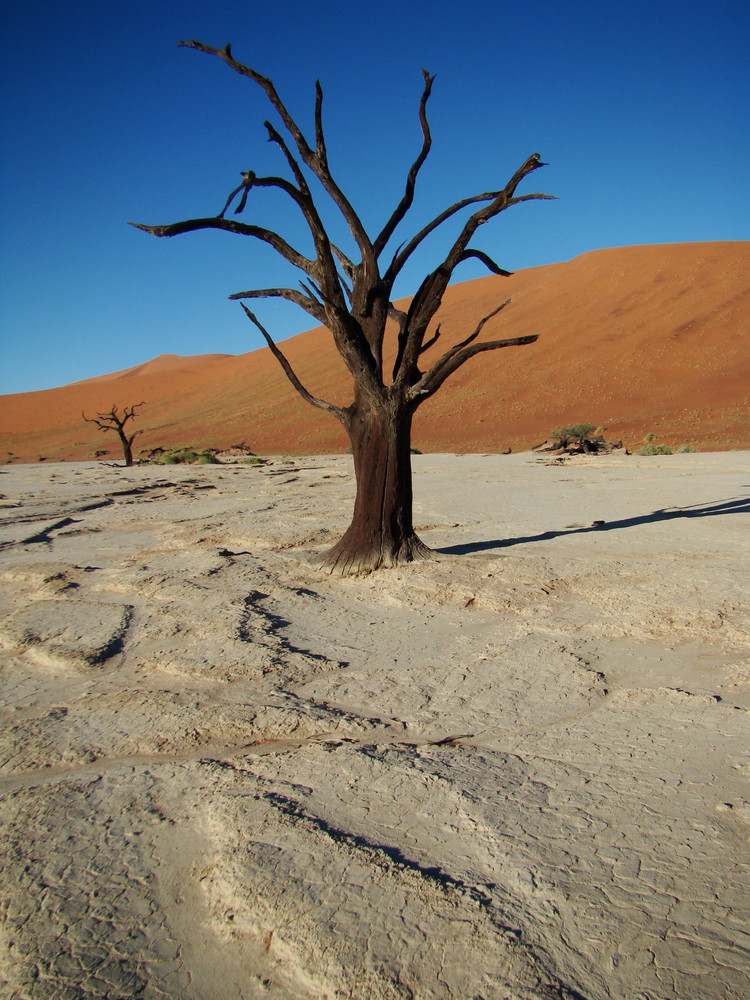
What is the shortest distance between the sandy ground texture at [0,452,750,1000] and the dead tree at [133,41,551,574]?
58 cm

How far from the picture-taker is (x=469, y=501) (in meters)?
11.1

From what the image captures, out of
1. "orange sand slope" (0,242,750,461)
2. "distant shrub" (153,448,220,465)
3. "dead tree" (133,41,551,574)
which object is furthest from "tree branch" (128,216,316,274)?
"distant shrub" (153,448,220,465)

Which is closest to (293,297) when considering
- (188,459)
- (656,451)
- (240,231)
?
(240,231)

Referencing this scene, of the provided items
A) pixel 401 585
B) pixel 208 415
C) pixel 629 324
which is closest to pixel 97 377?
pixel 208 415

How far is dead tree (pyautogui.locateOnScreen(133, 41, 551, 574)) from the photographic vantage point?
605 cm

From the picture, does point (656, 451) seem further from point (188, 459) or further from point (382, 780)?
point (382, 780)

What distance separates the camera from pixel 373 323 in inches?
260

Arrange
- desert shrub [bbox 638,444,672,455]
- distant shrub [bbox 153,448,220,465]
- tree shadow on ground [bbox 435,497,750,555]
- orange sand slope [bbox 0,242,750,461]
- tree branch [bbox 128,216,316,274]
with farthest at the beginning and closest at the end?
orange sand slope [bbox 0,242,750,461]
distant shrub [bbox 153,448,220,465]
desert shrub [bbox 638,444,672,455]
tree shadow on ground [bbox 435,497,750,555]
tree branch [bbox 128,216,316,274]

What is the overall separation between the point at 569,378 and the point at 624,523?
30.9 metres

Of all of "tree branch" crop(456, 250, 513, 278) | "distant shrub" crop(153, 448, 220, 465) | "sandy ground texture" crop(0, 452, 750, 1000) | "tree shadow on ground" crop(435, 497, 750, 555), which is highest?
"tree branch" crop(456, 250, 513, 278)

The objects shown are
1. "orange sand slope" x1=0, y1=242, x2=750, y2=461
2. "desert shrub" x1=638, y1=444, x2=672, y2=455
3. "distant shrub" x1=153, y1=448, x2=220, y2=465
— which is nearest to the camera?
"desert shrub" x1=638, y1=444, x2=672, y2=455

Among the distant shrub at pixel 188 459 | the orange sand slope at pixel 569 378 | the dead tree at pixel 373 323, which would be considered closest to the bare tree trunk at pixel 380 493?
the dead tree at pixel 373 323

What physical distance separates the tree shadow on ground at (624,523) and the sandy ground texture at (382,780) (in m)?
0.89

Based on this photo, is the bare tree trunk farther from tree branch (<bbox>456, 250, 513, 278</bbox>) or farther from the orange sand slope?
the orange sand slope
